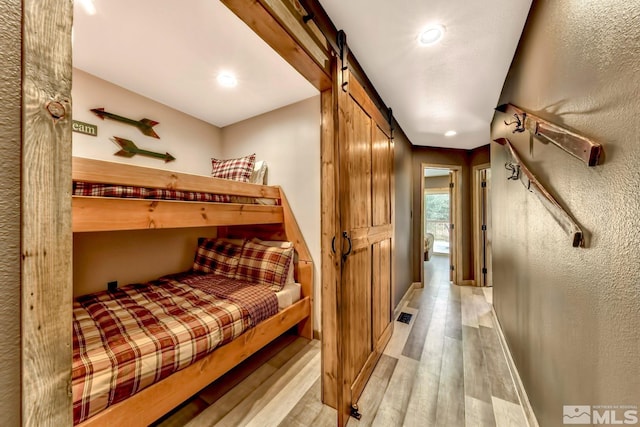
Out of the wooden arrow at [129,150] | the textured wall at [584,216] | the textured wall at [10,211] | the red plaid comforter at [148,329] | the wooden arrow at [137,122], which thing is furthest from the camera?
the wooden arrow at [129,150]

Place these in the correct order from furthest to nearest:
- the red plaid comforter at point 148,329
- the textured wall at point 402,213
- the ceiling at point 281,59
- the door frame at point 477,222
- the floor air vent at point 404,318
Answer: the door frame at point 477,222 < the textured wall at point 402,213 < the floor air vent at point 404,318 < the ceiling at point 281,59 < the red plaid comforter at point 148,329

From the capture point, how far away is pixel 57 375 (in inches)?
15.8

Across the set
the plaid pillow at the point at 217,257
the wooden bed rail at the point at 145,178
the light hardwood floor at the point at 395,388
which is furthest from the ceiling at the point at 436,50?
the light hardwood floor at the point at 395,388

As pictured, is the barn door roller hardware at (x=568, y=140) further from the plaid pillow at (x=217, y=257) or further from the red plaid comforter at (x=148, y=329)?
the plaid pillow at (x=217, y=257)

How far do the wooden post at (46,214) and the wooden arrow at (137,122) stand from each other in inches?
94.5

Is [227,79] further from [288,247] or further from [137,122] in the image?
[288,247]

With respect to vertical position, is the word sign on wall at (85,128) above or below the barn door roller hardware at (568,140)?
above

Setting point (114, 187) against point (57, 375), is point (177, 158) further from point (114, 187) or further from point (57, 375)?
point (57, 375)

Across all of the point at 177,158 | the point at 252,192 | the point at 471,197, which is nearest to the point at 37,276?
the point at 252,192

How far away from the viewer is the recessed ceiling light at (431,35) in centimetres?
138

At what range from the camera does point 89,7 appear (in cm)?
134

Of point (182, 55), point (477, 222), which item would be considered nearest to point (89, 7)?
point (182, 55)

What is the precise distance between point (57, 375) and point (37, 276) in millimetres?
180

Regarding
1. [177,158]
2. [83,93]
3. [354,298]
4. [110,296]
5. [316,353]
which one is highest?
[83,93]
